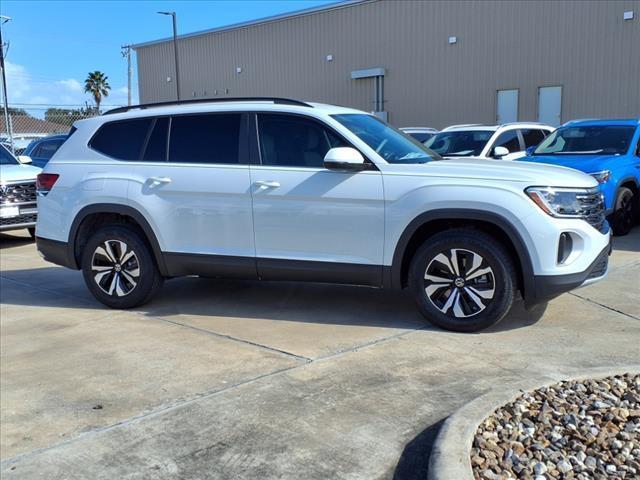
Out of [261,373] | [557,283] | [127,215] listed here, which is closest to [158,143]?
[127,215]

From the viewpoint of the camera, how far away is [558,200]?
16.0 feet

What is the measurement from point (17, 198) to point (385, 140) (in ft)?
23.8

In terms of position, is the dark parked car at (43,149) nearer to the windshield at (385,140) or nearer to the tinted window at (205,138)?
the tinted window at (205,138)

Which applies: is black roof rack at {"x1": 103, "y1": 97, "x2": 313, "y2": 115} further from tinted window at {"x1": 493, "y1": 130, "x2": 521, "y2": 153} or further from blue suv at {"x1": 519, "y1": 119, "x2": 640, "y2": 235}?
tinted window at {"x1": 493, "y1": 130, "x2": 521, "y2": 153}

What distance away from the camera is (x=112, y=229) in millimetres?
6082

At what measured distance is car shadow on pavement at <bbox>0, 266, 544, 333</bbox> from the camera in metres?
5.59

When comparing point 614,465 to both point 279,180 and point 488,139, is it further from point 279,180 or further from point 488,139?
point 488,139

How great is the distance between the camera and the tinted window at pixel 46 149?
14.7 m

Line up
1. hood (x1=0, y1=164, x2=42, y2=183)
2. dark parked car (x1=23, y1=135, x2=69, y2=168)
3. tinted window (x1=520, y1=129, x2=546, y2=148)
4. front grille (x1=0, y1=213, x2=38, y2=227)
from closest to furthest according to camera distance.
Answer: front grille (x1=0, y1=213, x2=38, y2=227) → hood (x1=0, y1=164, x2=42, y2=183) → tinted window (x1=520, y1=129, x2=546, y2=148) → dark parked car (x1=23, y1=135, x2=69, y2=168)

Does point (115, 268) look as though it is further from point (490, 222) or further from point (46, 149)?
point (46, 149)

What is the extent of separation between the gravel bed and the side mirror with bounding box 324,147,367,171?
2253 mm

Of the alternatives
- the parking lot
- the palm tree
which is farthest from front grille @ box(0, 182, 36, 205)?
the palm tree

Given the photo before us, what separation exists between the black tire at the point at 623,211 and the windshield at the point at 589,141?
69 centimetres

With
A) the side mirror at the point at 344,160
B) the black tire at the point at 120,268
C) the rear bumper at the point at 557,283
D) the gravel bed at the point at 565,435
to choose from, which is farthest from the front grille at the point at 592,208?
the black tire at the point at 120,268
